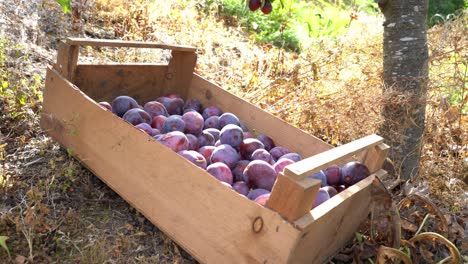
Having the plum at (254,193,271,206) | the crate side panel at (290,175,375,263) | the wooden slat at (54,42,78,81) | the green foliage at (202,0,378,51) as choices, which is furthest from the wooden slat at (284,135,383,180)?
the green foliage at (202,0,378,51)

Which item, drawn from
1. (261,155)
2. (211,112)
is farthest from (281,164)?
(211,112)

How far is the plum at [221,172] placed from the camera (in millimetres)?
2033

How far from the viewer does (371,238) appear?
7.00 ft

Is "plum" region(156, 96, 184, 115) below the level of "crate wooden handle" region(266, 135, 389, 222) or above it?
below

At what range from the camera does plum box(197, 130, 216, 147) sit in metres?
2.44

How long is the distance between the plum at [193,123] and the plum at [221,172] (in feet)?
1.46

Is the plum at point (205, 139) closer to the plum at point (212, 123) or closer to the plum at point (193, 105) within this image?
the plum at point (212, 123)

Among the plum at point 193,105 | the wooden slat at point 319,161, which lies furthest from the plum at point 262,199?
the plum at point 193,105

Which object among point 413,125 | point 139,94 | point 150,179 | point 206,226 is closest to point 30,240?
point 150,179

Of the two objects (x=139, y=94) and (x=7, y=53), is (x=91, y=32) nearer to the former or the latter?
(x=7, y=53)

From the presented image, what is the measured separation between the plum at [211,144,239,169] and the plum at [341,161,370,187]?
50 centimetres

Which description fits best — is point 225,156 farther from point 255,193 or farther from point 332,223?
point 332,223

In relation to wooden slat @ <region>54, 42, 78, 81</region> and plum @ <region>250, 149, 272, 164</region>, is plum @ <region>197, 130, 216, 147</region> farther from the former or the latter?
wooden slat @ <region>54, 42, 78, 81</region>

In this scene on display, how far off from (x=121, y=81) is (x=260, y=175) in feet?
3.79
